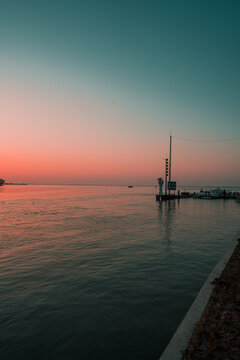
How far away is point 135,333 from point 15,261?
8.31 meters

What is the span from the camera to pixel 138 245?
14453 mm

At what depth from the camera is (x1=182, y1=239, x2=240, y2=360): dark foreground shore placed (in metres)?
3.89

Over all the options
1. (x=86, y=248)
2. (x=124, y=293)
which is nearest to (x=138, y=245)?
(x=86, y=248)

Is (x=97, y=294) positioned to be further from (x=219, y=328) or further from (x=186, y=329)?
(x=219, y=328)

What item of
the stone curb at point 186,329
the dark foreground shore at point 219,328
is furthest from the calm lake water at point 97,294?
the dark foreground shore at point 219,328

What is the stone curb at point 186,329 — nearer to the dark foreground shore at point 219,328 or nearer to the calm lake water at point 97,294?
the dark foreground shore at point 219,328

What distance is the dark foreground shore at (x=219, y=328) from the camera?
3895mm

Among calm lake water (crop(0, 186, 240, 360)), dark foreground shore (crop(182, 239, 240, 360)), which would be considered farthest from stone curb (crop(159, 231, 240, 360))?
calm lake water (crop(0, 186, 240, 360))

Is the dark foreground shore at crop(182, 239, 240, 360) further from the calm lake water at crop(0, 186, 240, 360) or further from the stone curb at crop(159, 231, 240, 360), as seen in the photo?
the calm lake water at crop(0, 186, 240, 360)

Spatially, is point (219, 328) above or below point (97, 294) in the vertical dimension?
above

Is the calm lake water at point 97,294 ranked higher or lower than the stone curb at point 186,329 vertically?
lower

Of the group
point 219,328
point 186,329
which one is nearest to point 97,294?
point 186,329

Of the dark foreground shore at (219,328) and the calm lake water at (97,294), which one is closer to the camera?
the dark foreground shore at (219,328)

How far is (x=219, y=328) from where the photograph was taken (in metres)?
4.61
